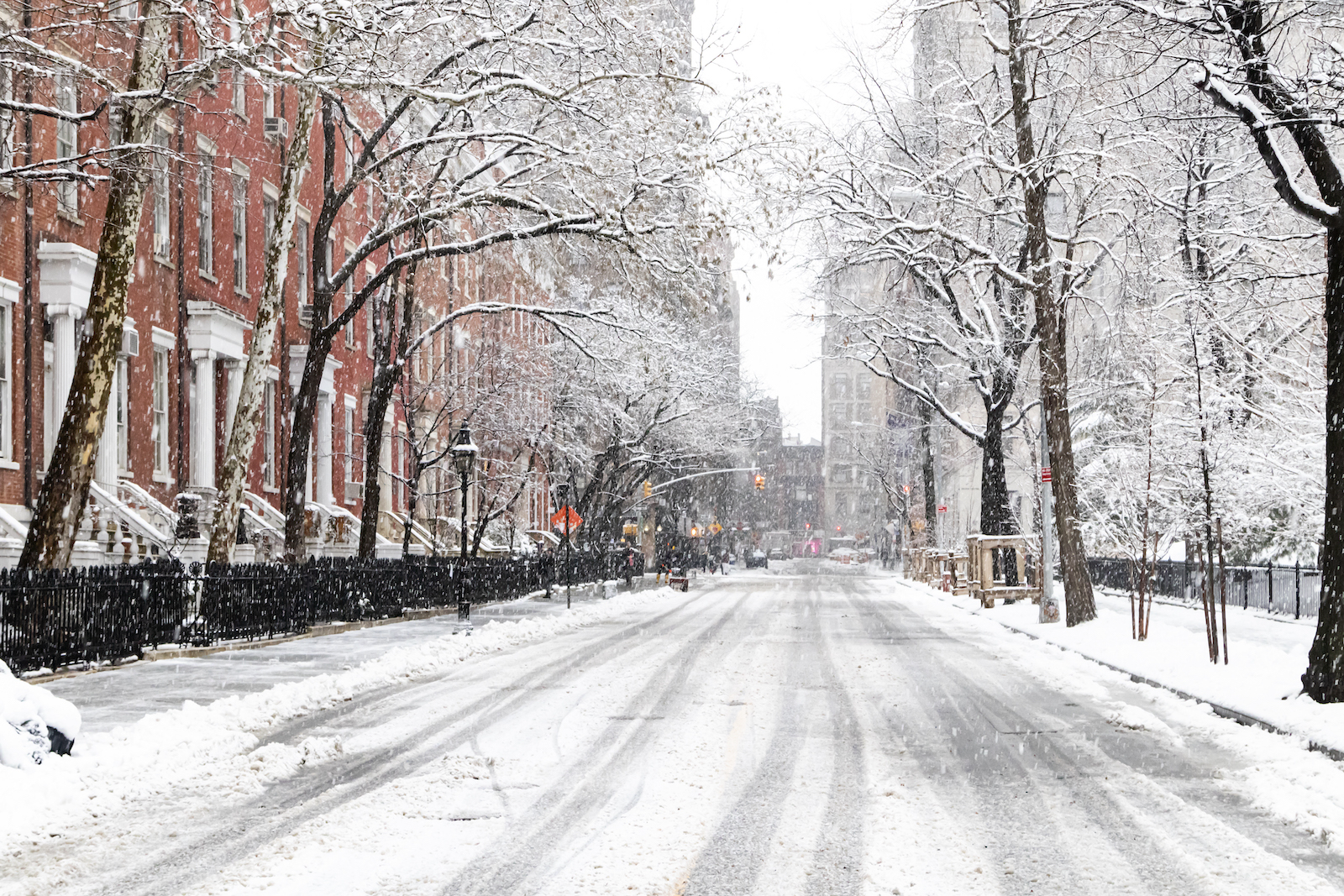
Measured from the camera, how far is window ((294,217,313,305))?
1396 inches

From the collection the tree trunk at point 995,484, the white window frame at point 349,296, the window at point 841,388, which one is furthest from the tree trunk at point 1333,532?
the window at point 841,388

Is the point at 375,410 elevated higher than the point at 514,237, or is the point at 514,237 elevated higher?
the point at 514,237

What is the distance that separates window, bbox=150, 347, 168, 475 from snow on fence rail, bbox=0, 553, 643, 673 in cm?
537

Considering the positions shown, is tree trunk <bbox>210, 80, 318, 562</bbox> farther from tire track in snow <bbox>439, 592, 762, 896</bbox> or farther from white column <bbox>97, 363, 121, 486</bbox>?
tire track in snow <bbox>439, 592, 762, 896</bbox>

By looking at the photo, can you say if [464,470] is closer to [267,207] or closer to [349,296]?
[267,207]

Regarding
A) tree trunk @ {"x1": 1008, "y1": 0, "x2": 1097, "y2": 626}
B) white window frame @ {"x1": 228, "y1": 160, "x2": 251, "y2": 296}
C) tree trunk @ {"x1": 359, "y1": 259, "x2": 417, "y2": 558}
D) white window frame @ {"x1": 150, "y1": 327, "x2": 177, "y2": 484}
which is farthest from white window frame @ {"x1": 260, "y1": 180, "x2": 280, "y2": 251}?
tree trunk @ {"x1": 1008, "y1": 0, "x2": 1097, "y2": 626}

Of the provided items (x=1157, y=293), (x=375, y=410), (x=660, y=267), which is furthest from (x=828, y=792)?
(x=1157, y=293)

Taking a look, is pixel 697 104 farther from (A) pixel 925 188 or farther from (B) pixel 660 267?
(A) pixel 925 188

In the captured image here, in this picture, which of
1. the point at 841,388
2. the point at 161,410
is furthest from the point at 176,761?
the point at 841,388

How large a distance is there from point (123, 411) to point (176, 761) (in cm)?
1831

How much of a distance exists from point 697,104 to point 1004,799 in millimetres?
17811

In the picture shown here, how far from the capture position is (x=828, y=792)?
8859 millimetres

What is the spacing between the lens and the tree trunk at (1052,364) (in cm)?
2372

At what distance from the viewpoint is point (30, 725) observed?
9055mm
